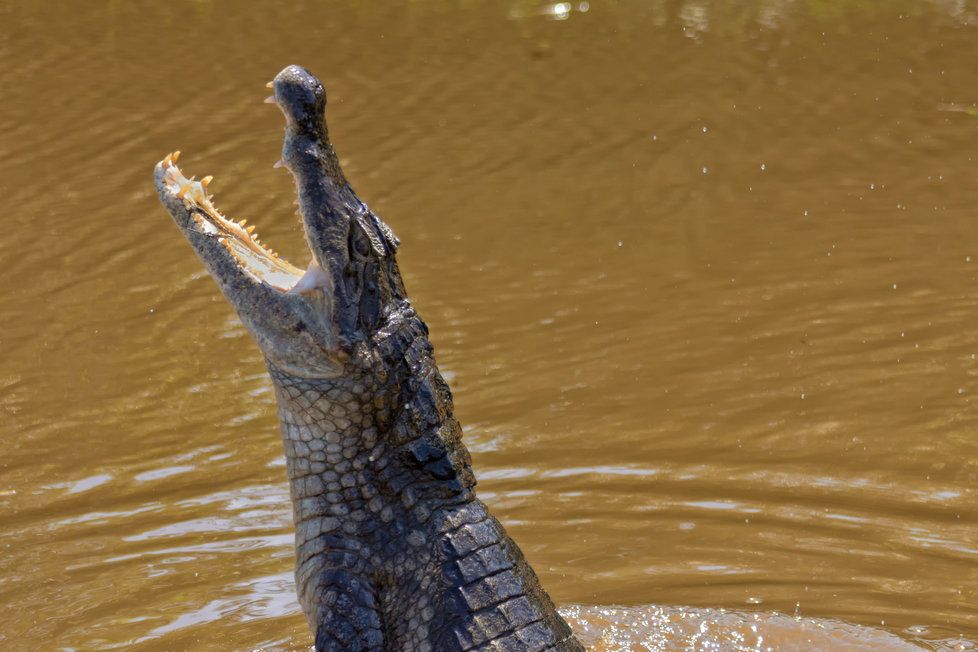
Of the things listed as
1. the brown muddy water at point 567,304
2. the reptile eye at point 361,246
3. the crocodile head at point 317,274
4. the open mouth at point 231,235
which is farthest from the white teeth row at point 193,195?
the brown muddy water at point 567,304

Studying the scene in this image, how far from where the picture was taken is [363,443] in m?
3.88

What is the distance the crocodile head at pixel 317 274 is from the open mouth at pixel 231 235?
14mm

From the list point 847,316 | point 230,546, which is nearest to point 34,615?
point 230,546

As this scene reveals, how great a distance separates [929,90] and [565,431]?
655 centimetres

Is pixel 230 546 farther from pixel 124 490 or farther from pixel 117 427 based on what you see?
pixel 117 427

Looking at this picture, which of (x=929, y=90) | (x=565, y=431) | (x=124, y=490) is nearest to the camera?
(x=124, y=490)

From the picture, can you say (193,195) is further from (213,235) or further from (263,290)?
(263,290)

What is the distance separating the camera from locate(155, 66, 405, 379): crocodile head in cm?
388

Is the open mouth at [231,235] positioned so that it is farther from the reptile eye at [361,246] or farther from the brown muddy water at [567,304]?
the brown muddy water at [567,304]

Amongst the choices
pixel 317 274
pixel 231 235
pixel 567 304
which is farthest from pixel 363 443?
pixel 567 304

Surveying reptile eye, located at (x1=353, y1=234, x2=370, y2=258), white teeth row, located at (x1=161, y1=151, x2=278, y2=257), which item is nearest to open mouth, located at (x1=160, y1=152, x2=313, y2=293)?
white teeth row, located at (x1=161, y1=151, x2=278, y2=257)

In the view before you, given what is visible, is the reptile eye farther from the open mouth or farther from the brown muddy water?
the brown muddy water

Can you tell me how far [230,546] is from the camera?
18.4 ft

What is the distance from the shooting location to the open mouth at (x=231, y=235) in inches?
160
